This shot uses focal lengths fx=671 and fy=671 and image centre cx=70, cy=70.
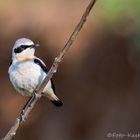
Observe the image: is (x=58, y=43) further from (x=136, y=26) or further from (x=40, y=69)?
(x=40, y=69)

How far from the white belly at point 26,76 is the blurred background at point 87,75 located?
150 inches

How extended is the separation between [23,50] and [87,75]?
4.97 meters

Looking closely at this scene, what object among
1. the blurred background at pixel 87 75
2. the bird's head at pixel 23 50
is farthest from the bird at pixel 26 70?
the blurred background at pixel 87 75

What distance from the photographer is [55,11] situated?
11359mm

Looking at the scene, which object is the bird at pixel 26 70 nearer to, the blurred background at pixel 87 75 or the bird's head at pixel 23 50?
the bird's head at pixel 23 50

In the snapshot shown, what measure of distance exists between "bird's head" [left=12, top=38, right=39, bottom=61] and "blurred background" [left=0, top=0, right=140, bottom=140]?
12.1 feet

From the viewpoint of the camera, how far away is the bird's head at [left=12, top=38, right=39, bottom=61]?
4.85m

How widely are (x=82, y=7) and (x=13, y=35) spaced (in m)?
1.36

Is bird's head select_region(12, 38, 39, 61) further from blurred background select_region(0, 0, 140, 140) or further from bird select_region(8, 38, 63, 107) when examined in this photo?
blurred background select_region(0, 0, 140, 140)

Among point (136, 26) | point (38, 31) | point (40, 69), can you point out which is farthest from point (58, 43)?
point (40, 69)

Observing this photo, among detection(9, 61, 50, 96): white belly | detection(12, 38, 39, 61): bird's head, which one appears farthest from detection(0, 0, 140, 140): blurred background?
detection(9, 61, 50, 96): white belly

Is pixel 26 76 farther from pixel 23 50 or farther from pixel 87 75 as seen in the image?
pixel 87 75

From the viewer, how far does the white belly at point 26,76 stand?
4926 millimetres

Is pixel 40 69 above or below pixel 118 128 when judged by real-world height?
above
